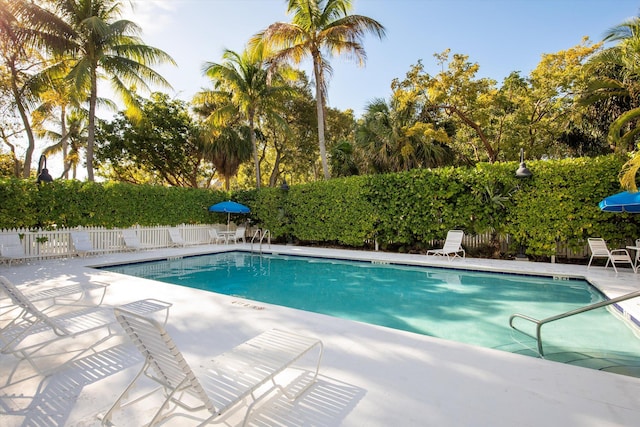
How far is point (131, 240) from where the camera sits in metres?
13.0

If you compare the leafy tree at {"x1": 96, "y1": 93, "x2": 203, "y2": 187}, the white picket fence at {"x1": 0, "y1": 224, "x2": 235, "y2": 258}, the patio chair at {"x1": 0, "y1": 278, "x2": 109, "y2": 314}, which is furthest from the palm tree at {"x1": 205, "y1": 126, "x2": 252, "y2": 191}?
the patio chair at {"x1": 0, "y1": 278, "x2": 109, "y2": 314}

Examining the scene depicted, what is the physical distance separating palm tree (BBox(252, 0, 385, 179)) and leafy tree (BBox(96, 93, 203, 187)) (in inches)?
376

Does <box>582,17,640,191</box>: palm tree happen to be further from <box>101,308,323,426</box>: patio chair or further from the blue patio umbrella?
the blue patio umbrella

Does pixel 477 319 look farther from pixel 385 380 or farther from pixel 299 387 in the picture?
pixel 299 387

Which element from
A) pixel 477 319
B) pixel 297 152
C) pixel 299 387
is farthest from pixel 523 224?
pixel 297 152

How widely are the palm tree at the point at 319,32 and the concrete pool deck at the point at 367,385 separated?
518 inches

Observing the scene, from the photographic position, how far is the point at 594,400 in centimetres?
273

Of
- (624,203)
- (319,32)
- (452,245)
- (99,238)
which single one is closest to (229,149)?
(319,32)

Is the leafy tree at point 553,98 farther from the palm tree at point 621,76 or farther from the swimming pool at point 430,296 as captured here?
the swimming pool at point 430,296

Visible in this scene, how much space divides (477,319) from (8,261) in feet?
42.3

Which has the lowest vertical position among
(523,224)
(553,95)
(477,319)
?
(477,319)

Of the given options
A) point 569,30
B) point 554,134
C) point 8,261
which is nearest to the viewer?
point 8,261

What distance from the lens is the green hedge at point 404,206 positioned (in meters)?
9.60

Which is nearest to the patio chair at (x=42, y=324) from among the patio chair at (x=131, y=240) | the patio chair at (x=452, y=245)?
the patio chair at (x=131, y=240)
